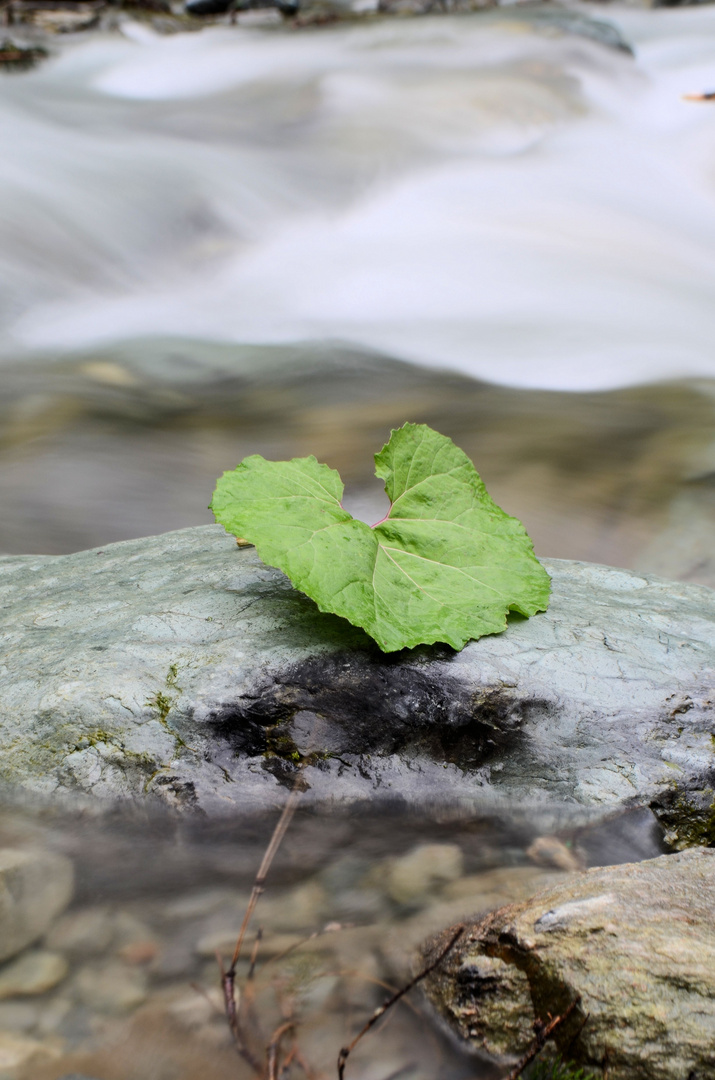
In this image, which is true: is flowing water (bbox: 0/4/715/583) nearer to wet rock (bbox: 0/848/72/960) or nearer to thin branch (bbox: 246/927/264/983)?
wet rock (bbox: 0/848/72/960)


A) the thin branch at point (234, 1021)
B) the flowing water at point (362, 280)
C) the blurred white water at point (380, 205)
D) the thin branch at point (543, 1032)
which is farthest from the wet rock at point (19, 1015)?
the blurred white water at point (380, 205)

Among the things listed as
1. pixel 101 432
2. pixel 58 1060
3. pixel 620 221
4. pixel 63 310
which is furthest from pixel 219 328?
pixel 58 1060

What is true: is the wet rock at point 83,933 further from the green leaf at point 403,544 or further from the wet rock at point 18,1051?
the green leaf at point 403,544

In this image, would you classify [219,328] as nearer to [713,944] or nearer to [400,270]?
[400,270]

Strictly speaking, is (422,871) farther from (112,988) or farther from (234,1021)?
(112,988)

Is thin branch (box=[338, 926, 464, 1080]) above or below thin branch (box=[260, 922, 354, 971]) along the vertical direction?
above

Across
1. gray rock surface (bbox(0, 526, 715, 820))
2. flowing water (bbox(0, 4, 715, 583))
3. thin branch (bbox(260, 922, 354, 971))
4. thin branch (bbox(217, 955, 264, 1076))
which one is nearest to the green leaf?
gray rock surface (bbox(0, 526, 715, 820))
